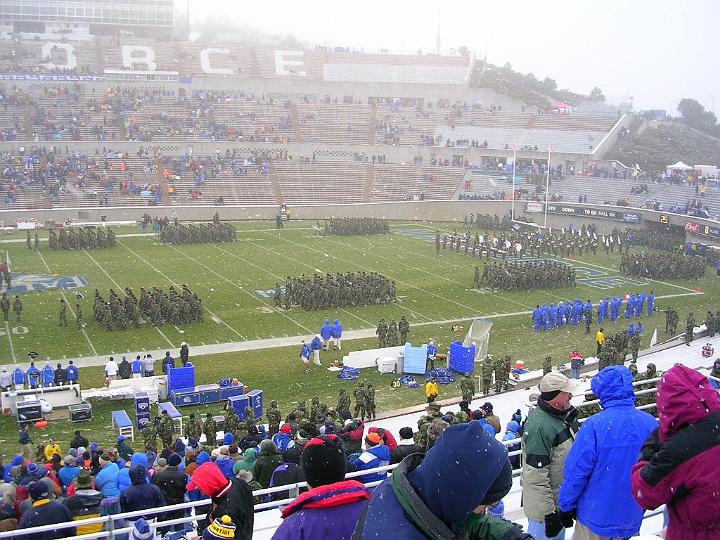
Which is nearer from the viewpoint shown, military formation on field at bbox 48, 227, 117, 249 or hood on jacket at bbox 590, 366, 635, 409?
hood on jacket at bbox 590, 366, 635, 409

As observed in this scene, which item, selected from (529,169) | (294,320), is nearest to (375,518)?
(294,320)

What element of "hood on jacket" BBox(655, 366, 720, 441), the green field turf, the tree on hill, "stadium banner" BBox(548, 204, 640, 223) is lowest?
the green field turf

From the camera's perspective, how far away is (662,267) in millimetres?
32375

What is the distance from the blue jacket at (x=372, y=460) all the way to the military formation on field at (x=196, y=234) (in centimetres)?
2987

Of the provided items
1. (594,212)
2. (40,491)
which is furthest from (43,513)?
(594,212)

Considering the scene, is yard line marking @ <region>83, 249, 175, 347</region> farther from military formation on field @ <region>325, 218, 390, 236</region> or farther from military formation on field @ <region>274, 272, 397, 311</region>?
military formation on field @ <region>325, 218, 390, 236</region>

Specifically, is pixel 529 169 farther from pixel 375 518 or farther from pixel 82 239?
pixel 375 518

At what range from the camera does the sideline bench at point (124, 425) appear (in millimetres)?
14305

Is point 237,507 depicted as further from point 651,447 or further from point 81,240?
point 81,240

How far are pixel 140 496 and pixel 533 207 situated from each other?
4358 cm

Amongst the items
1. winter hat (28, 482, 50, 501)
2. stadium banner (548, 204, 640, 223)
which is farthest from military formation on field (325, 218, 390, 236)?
winter hat (28, 482, 50, 501)

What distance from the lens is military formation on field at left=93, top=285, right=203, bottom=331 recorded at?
72.9 feet

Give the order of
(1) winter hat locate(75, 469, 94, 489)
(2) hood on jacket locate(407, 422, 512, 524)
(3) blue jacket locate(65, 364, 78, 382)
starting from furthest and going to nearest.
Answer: (3) blue jacket locate(65, 364, 78, 382) < (1) winter hat locate(75, 469, 94, 489) < (2) hood on jacket locate(407, 422, 512, 524)

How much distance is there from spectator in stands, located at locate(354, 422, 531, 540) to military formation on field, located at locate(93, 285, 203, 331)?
2076cm
